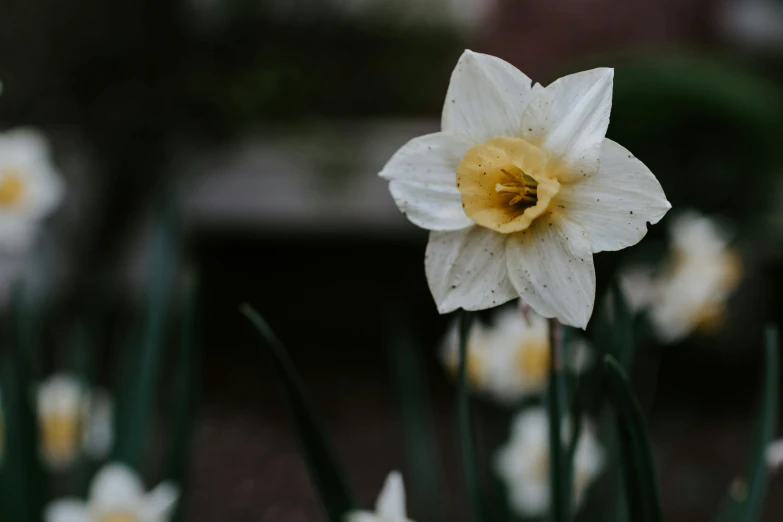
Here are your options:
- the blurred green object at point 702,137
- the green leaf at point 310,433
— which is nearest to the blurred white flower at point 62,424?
the green leaf at point 310,433

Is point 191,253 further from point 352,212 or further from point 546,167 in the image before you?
point 546,167

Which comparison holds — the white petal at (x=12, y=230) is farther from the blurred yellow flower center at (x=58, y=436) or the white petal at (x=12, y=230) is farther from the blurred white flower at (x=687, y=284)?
the blurred white flower at (x=687, y=284)

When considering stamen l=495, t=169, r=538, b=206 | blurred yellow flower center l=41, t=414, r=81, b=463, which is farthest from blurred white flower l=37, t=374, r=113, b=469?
stamen l=495, t=169, r=538, b=206

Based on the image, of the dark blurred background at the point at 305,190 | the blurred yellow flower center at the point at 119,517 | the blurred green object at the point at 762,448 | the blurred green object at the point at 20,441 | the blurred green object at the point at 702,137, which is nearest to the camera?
the blurred green object at the point at 762,448

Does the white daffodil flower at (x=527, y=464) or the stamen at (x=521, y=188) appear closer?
the stamen at (x=521, y=188)

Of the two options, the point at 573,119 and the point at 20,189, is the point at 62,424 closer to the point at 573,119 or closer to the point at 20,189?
the point at 20,189

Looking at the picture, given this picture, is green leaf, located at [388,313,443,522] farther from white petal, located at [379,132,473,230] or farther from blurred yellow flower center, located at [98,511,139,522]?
white petal, located at [379,132,473,230]

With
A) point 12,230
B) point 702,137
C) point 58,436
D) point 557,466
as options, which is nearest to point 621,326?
point 557,466
